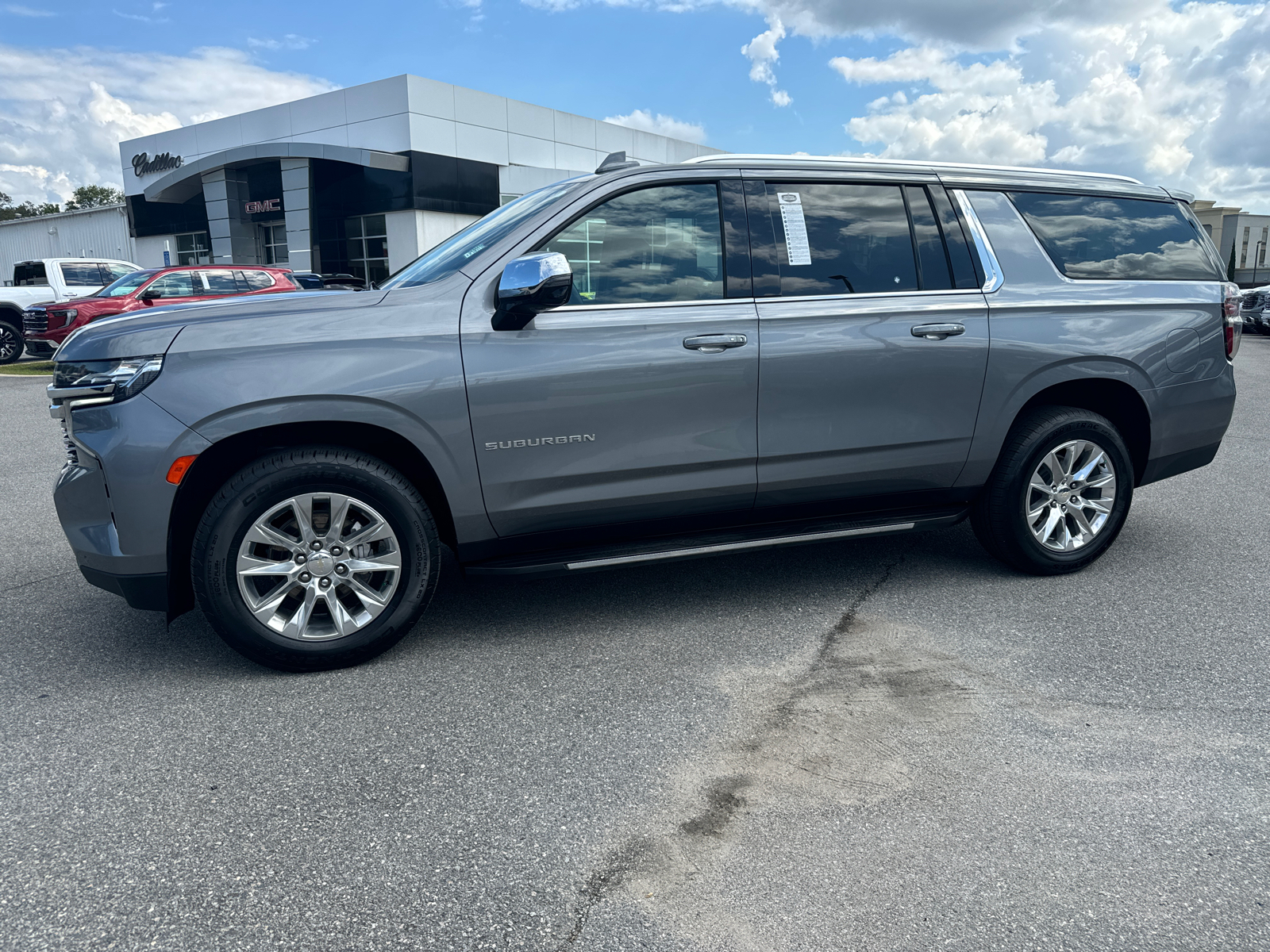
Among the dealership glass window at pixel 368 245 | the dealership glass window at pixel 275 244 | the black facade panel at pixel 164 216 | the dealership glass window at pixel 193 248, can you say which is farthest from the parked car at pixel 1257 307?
the dealership glass window at pixel 193 248

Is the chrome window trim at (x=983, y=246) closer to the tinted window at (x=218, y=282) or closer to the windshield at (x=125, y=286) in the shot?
the tinted window at (x=218, y=282)

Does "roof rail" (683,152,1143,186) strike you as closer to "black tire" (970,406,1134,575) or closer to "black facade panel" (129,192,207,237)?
"black tire" (970,406,1134,575)

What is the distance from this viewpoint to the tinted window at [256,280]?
16.1 meters

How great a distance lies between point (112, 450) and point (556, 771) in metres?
1.95

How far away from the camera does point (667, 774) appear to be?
2826 millimetres

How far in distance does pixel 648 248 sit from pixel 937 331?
137cm

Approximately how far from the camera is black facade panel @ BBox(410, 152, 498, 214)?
1179 inches

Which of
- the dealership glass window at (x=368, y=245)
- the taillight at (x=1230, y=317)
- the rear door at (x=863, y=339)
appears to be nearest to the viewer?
the rear door at (x=863, y=339)

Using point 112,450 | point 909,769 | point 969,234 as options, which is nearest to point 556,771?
point 909,769

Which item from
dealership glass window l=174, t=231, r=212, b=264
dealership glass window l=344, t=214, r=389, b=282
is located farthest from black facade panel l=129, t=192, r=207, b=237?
dealership glass window l=344, t=214, r=389, b=282

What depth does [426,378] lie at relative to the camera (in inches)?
136

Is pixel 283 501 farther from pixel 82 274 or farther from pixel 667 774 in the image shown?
pixel 82 274

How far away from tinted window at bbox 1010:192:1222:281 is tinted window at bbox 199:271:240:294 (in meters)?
14.2

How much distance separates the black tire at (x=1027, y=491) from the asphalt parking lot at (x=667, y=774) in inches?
9.0
